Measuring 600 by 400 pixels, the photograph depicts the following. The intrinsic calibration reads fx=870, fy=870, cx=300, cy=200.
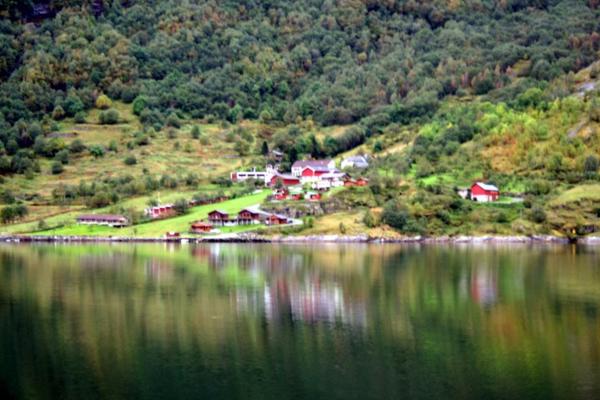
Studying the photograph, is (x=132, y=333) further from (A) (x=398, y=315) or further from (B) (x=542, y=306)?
(B) (x=542, y=306)

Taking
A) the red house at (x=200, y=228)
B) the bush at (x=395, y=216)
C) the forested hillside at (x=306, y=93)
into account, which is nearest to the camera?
the bush at (x=395, y=216)

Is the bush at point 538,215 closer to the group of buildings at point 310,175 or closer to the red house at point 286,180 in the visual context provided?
the group of buildings at point 310,175

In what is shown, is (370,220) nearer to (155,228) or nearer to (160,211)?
(155,228)

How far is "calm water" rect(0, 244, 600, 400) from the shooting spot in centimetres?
3300

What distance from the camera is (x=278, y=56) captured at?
181125mm

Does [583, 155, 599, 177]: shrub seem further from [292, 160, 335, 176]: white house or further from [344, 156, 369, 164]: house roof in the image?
[292, 160, 335, 176]: white house

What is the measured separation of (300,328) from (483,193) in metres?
57.4

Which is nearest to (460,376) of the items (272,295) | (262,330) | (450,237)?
(262,330)

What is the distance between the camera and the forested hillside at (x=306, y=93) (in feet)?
349

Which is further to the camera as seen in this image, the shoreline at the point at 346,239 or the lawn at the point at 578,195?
the lawn at the point at 578,195

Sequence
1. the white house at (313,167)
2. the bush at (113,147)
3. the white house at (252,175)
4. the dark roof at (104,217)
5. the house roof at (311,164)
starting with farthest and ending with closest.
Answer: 1. the bush at (113,147)
2. the house roof at (311,164)
3. the white house at (252,175)
4. the white house at (313,167)
5. the dark roof at (104,217)

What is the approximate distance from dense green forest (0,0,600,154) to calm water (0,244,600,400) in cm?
7476

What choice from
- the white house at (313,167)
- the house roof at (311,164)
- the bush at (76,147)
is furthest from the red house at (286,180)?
the bush at (76,147)

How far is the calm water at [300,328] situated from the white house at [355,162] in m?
45.9
